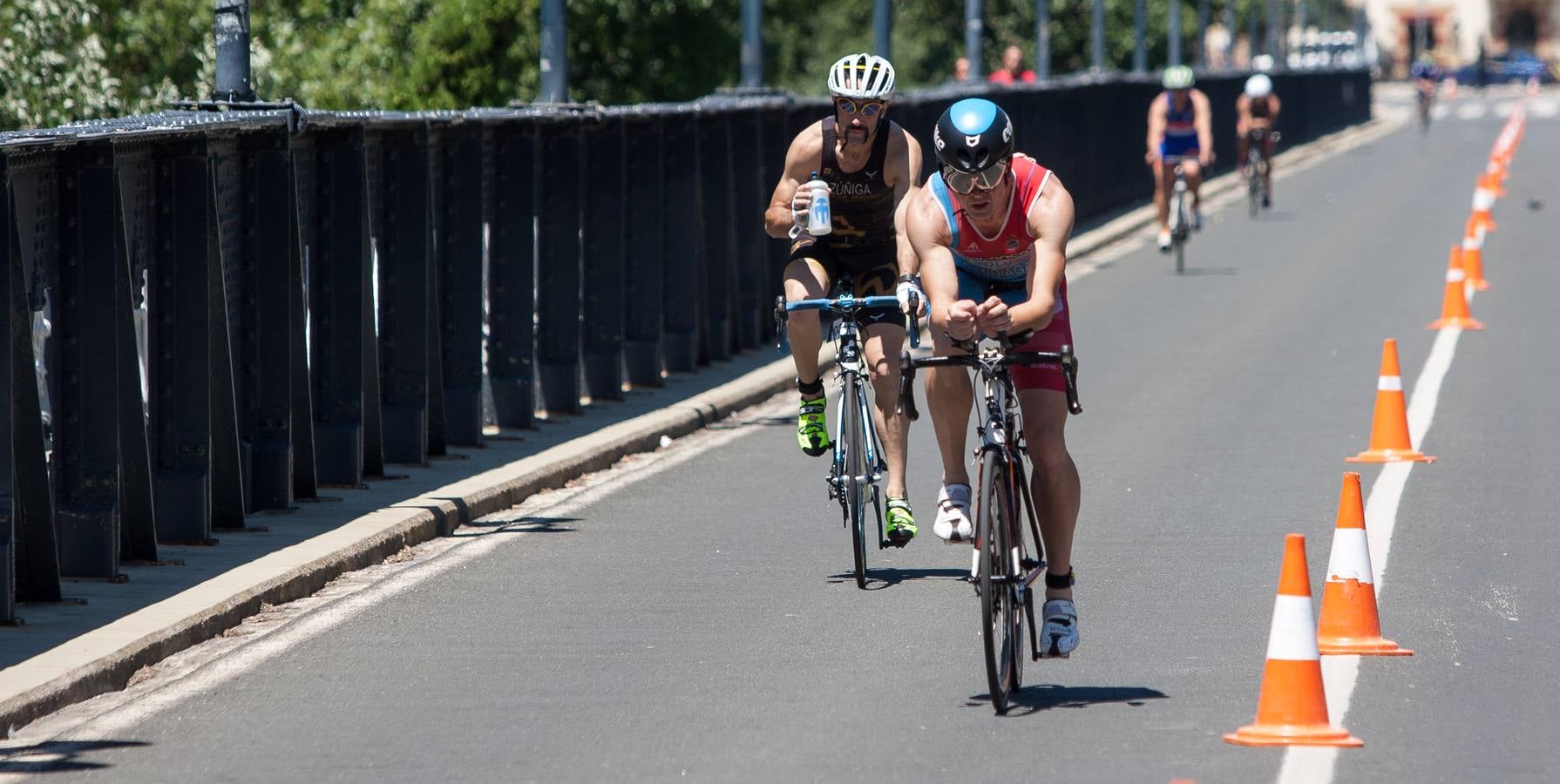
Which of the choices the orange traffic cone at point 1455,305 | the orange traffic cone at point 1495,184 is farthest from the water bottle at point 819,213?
the orange traffic cone at point 1495,184

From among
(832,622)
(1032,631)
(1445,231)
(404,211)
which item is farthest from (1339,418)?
(1445,231)

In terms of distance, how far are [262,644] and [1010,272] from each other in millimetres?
2773

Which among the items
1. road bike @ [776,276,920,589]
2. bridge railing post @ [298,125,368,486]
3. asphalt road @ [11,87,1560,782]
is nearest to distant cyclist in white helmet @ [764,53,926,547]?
road bike @ [776,276,920,589]

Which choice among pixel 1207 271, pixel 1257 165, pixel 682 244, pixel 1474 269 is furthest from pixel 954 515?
pixel 1257 165

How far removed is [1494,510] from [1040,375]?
4613 millimetres

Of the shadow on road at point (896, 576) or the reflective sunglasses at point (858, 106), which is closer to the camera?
the shadow on road at point (896, 576)

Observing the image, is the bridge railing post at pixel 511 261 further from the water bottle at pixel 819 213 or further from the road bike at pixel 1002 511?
the road bike at pixel 1002 511

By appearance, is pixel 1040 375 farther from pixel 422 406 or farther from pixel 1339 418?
pixel 1339 418

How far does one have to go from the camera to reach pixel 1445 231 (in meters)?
32.5

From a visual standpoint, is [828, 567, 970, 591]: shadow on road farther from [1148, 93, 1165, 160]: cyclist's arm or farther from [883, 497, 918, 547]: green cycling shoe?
[1148, 93, 1165, 160]: cyclist's arm

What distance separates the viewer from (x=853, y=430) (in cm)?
987

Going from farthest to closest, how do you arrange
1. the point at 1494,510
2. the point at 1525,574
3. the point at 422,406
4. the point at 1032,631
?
the point at 422,406
the point at 1494,510
the point at 1525,574
the point at 1032,631

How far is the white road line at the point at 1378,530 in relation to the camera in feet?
22.7

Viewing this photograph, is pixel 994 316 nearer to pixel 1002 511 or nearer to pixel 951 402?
pixel 1002 511
